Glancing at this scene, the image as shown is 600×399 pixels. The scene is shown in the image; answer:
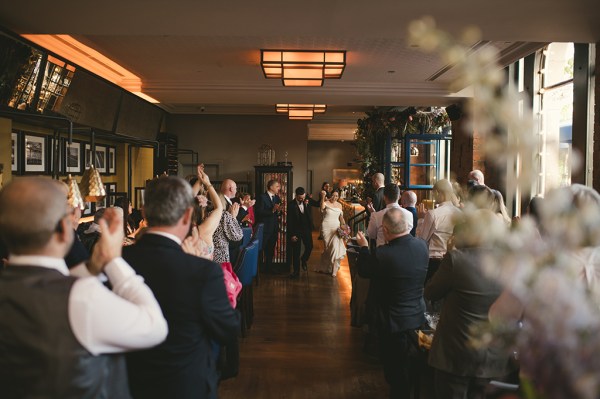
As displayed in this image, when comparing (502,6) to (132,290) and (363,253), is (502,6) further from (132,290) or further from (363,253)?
(132,290)

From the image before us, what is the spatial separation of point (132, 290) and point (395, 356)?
8.99 ft

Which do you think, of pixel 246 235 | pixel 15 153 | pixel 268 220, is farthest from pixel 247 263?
pixel 268 220

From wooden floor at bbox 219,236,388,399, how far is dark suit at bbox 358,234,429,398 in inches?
22.0

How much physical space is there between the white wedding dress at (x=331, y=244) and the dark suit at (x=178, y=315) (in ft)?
24.3

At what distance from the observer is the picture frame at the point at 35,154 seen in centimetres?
659

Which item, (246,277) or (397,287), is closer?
(397,287)

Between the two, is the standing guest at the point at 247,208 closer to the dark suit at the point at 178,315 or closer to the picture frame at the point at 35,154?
the picture frame at the point at 35,154

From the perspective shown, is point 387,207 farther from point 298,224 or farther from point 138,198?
point 138,198

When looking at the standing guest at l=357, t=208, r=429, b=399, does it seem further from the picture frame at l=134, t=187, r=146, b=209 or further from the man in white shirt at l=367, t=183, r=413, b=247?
the picture frame at l=134, t=187, r=146, b=209

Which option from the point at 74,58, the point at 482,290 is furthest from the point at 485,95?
the point at 74,58

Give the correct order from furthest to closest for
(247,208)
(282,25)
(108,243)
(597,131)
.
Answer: (247,208) → (597,131) → (282,25) → (108,243)

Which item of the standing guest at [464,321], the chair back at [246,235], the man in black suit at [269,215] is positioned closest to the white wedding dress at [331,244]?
the man in black suit at [269,215]

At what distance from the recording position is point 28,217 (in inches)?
58.7

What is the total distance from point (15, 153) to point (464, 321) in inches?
219
